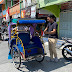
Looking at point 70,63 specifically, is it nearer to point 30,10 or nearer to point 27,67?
point 27,67

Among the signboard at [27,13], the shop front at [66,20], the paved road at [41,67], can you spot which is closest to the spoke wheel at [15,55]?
the paved road at [41,67]

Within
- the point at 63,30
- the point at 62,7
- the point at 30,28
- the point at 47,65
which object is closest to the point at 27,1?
the point at 62,7

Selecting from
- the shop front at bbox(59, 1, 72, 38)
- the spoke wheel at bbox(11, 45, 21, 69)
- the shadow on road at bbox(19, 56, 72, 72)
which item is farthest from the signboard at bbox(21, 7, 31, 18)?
the spoke wheel at bbox(11, 45, 21, 69)

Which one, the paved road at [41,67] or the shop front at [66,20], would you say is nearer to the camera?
the paved road at [41,67]

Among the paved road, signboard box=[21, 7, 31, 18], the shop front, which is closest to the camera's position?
the paved road

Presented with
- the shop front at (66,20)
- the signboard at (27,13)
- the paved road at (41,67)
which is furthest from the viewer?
the signboard at (27,13)

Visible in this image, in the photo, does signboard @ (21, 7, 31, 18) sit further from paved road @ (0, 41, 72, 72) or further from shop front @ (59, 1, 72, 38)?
paved road @ (0, 41, 72, 72)

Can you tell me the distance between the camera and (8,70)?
4203mm

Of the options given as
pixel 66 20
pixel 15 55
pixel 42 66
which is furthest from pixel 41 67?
pixel 66 20

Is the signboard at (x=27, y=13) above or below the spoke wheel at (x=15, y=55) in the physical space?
above

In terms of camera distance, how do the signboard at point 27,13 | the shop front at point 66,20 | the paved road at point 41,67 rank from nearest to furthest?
1. the paved road at point 41,67
2. the shop front at point 66,20
3. the signboard at point 27,13

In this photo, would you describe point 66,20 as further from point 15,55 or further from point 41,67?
point 15,55

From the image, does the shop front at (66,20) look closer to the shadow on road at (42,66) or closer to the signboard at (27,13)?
the signboard at (27,13)

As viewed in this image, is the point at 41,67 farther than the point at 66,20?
No
